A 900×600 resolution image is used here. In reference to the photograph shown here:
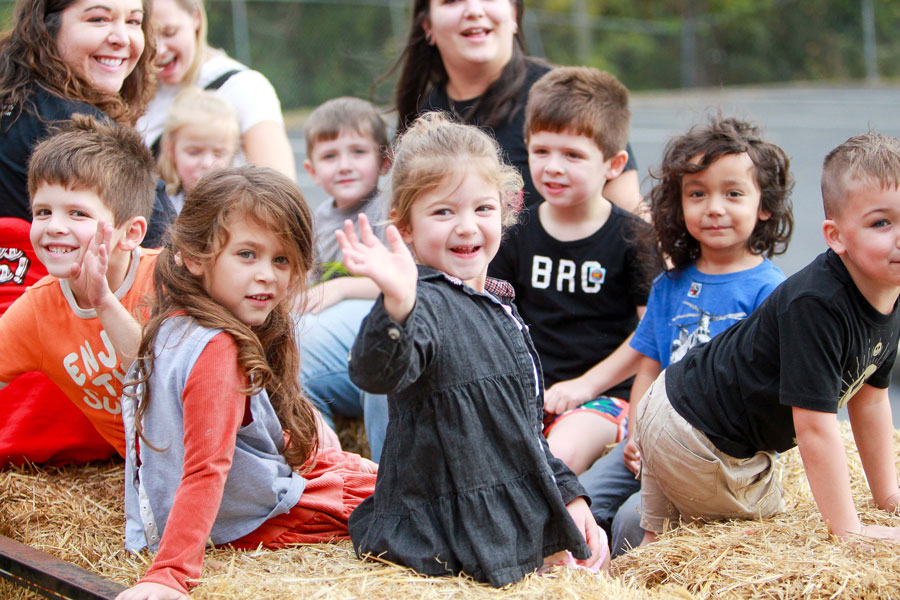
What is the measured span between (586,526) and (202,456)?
42.3 inches

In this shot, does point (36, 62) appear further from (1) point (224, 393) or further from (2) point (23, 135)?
(1) point (224, 393)

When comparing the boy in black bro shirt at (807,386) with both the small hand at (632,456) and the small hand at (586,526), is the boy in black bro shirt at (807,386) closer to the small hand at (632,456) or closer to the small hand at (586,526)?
the small hand at (632,456)

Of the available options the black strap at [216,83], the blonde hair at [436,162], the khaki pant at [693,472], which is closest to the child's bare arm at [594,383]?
the khaki pant at [693,472]

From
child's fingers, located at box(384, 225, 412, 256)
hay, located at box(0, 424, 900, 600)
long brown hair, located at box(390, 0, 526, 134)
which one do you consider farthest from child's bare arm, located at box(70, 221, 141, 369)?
long brown hair, located at box(390, 0, 526, 134)

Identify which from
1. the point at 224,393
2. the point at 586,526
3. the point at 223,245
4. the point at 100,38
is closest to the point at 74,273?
the point at 223,245

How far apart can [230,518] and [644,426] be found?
1.32 meters

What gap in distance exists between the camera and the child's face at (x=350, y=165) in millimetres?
4527

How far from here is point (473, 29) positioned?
14.1ft

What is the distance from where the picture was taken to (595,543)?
2783 millimetres

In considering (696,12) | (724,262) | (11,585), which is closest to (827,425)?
(724,262)

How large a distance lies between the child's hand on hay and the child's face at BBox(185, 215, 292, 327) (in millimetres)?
743

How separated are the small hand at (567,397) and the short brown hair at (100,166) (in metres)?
1.67

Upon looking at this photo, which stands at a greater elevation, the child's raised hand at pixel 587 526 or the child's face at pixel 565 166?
the child's face at pixel 565 166

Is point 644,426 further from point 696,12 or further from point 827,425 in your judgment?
point 696,12
